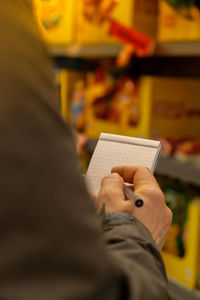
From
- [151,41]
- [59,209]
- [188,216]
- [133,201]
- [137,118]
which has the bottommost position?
[188,216]

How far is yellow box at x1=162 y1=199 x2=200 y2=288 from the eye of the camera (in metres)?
1.87

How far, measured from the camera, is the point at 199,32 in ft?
5.87

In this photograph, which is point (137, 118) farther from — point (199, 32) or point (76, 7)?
point (76, 7)

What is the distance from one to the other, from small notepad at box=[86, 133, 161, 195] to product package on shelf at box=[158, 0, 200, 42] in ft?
3.78

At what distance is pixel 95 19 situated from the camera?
2311 millimetres

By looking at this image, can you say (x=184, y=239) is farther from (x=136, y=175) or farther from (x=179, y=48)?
(x=136, y=175)

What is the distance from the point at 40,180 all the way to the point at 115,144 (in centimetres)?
35

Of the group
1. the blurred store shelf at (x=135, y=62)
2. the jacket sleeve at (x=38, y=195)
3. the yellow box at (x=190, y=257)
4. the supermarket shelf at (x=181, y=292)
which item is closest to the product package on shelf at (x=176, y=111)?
the blurred store shelf at (x=135, y=62)

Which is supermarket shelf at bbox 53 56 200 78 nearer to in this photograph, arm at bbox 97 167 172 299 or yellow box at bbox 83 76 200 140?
yellow box at bbox 83 76 200 140

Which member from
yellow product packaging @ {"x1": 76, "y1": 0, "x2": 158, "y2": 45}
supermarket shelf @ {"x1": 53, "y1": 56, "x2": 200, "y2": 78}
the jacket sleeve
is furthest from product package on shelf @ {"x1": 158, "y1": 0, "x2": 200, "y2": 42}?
the jacket sleeve

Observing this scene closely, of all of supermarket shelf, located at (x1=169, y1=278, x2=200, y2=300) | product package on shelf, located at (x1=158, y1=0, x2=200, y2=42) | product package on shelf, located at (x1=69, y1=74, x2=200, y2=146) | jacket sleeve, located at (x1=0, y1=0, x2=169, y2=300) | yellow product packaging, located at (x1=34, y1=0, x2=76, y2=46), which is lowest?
supermarket shelf, located at (x1=169, y1=278, x2=200, y2=300)

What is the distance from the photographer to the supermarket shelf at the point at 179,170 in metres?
1.82

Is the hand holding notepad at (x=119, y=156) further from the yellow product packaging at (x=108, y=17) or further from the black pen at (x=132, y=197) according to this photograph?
the yellow product packaging at (x=108, y=17)

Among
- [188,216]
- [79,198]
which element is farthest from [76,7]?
[79,198]
